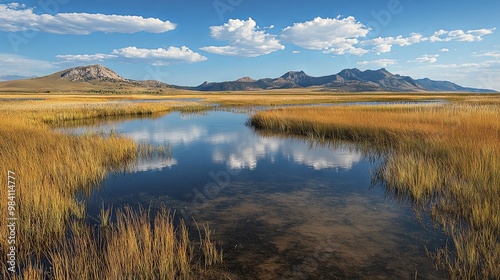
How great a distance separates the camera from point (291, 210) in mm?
9203

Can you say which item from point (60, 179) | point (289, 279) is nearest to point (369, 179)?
point (289, 279)

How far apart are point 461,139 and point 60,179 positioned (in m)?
17.1

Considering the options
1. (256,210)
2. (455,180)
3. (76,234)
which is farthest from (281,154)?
(76,234)

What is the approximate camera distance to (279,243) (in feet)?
23.2

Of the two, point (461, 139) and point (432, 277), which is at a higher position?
point (461, 139)

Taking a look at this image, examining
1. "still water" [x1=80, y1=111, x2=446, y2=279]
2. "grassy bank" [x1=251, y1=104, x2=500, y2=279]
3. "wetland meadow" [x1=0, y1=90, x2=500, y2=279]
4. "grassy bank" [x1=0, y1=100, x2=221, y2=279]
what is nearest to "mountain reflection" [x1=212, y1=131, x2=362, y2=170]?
"still water" [x1=80, y1=111, x2=446, y2=279]

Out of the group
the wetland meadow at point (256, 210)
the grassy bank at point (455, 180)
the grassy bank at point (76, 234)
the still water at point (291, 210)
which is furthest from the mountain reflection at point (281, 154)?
the grassy bank at point (76, 234)

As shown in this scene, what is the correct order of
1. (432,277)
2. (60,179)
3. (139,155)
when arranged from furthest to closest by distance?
(139,155) → (60,179) → (432,277)

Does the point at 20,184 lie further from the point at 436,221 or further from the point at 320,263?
the point at 436,221

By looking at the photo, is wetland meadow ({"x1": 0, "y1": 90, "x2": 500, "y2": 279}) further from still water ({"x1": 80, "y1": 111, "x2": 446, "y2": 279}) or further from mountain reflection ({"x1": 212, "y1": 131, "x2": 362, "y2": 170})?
mountain reflection ({"x1": 212, "y1": 131, "x2": 362, "y2": 170})

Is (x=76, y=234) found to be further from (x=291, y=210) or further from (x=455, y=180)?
(x=455, y=180)

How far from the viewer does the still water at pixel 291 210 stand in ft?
20.3

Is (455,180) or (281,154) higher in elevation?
(455,180)

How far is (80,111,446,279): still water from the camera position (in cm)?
618
